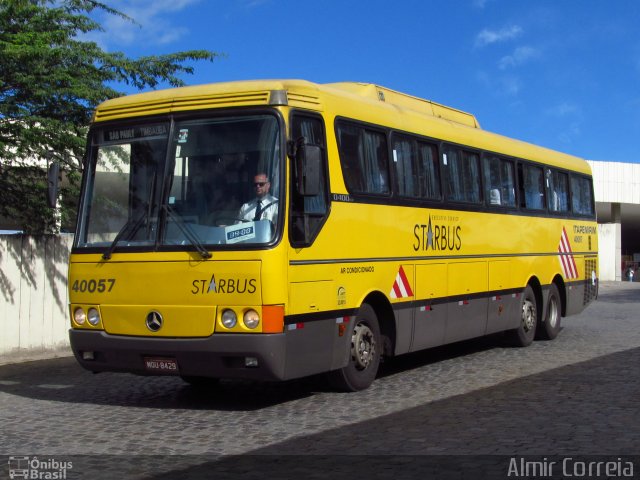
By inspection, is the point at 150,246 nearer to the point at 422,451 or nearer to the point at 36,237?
the point at 422,451

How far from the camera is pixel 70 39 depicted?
47.7ft

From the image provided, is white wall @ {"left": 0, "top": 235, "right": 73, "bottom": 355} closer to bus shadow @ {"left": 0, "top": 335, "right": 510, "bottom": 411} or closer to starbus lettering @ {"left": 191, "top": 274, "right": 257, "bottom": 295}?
bus shadow @ {"left": 0, "top": 335, "right": 510, "bottom": 411}

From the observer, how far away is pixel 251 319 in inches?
336

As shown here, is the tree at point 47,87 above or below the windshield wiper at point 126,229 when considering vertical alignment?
above

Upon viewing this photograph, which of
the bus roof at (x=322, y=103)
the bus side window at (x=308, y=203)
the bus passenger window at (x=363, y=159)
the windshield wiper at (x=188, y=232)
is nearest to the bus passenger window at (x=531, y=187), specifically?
the bus roof at (x=322, y=103)

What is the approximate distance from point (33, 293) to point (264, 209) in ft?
23.9

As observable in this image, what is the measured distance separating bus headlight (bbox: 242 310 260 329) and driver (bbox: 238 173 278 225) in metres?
0.90

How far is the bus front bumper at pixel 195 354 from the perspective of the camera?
8.47m

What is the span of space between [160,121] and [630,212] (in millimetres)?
56543

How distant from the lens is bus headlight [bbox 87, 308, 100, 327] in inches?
368

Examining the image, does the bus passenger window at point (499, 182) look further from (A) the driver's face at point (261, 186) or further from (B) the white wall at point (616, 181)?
(B) the white wall at point (616, 181)

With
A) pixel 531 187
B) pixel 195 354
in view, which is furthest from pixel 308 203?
pixel 531 187

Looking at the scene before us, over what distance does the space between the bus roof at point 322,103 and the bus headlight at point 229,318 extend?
2080 mm

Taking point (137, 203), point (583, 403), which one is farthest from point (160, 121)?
point (583, 403)
